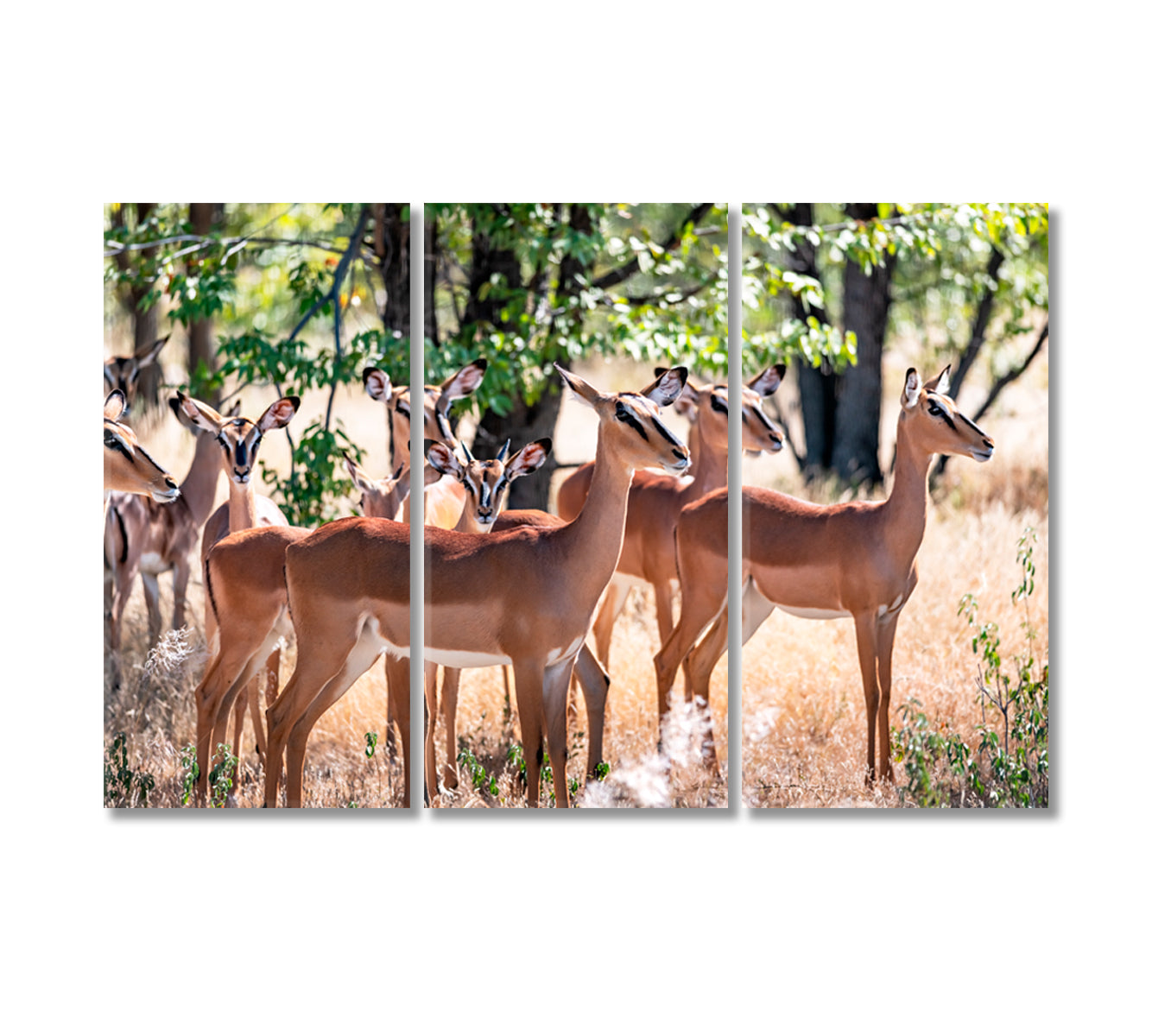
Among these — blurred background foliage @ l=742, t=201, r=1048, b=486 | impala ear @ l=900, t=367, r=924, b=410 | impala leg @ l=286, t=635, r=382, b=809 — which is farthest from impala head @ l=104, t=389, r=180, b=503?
impala ear @ l=900, t=367, r=924, b=410

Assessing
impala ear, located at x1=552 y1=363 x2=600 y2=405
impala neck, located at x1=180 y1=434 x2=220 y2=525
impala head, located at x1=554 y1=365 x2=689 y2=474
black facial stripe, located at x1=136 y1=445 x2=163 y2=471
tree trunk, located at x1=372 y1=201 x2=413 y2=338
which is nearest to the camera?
impala head, located at x1=554 y1=365 x2=689 y2=474

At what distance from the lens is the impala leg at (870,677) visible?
484cm

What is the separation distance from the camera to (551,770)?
15.6 feet

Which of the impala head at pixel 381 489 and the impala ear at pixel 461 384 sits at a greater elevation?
the impala ear at pixel 461 384

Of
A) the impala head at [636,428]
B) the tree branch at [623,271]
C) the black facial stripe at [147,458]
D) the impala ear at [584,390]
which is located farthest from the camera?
the tree branch at [623,271]

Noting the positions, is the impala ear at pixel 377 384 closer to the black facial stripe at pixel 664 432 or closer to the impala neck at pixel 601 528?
the impala neck at pixel 601 528

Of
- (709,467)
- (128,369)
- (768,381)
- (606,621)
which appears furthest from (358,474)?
(768,381)

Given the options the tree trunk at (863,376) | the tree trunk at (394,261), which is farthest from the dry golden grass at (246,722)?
the tree trunk at (863,376)

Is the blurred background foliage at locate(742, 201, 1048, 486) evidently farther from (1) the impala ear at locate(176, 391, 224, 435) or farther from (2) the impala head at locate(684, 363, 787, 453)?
(1) the impala ear at locate(176, 391, 224, 435)

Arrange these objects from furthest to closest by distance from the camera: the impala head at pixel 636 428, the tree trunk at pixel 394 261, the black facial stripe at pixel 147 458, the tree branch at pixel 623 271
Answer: the tree branch at pixel 623 271 → the tree trunk at pixel 394 261 → the black facial stripe at pixel 147 458 → the impala head at pixel 636 428

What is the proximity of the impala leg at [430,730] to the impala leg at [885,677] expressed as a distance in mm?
1546

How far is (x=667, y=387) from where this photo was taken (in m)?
4.86

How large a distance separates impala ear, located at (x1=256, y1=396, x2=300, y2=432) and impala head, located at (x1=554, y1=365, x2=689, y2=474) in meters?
1.01

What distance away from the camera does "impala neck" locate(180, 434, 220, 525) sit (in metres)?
5.07
